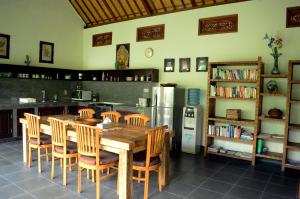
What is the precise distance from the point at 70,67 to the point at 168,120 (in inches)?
165

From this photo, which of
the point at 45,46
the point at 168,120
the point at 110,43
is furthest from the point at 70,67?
the point at 168,120

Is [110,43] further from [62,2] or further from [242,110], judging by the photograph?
[242,110]

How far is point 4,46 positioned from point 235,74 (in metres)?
5.90

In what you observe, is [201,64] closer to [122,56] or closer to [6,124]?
[122,56]

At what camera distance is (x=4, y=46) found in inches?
254

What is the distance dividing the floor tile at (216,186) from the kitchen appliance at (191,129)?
1653mm

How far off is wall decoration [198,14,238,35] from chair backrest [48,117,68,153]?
395cm

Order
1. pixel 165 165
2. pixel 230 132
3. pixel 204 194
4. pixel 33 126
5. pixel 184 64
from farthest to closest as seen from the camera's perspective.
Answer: pixel 184 64 < pixel 230 132 < pixel 33 126 < pixel 165 165 < pixel 204 194

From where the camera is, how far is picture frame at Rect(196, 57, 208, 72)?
5.79 meters

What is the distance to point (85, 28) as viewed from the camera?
27.2 ft

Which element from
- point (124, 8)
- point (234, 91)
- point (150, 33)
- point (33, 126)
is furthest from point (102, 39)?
point (234, 91)

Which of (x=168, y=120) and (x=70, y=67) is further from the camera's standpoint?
(x=70, y=67)

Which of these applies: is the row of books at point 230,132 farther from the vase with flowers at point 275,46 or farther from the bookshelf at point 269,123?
the vase with flowers at point 275,46

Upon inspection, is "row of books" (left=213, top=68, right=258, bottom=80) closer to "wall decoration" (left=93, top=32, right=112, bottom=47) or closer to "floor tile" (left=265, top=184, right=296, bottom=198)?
"floor tile" (left=265, top=184, right=296, bottom=198)
